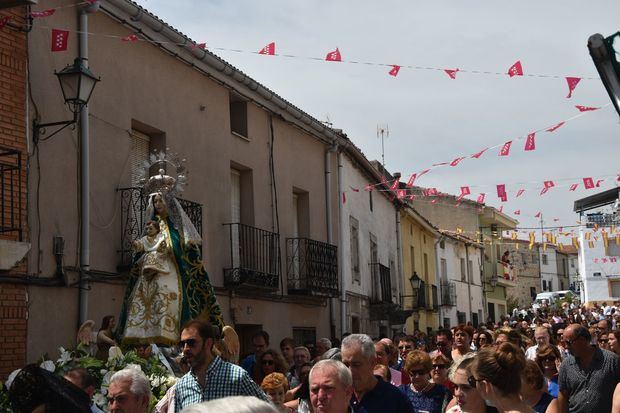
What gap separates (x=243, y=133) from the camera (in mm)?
17375

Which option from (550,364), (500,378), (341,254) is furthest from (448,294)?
(500,378)

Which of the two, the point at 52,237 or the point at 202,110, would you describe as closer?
the point at 52,237

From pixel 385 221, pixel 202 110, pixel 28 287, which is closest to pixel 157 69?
pixel 202 110

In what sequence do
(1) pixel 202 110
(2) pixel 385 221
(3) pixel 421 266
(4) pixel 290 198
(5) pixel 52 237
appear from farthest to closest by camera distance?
(3) pixel 421 266, (2) pixel 385 221, (4) pixel 290 198, (1) pixel 202 110, (5) pixel 52 237

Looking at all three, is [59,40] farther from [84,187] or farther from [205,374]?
[205,374]

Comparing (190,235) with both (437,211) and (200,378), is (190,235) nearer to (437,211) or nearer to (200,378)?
(200,378)

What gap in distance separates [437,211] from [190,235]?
32909mm

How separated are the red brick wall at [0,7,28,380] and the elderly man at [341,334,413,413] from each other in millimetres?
5618

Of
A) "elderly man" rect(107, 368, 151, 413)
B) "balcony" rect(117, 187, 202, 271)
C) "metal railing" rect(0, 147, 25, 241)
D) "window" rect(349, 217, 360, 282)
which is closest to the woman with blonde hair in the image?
"elderly man" rect(107, 368, 151, 413)

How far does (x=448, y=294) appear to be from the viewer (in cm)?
3675

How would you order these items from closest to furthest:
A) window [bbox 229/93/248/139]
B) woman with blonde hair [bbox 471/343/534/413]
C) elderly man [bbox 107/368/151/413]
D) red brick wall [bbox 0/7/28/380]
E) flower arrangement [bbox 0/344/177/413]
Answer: woman with blonde hair [bbox 471/343/534/413] → elderly man [bbox 107/368/151/413] → flower arrangement [bbox 0/344/177/413] → red brick wall [bbox 0/7/28/380] → window [bbox 229/93/248/139]

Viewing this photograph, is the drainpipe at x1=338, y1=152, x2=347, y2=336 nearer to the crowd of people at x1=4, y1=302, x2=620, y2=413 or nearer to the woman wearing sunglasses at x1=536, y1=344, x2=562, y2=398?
the crowd of people at x1=4, y1=302, x2=620, y2=413

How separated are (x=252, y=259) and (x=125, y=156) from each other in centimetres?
422

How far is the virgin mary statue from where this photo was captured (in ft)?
31.3
